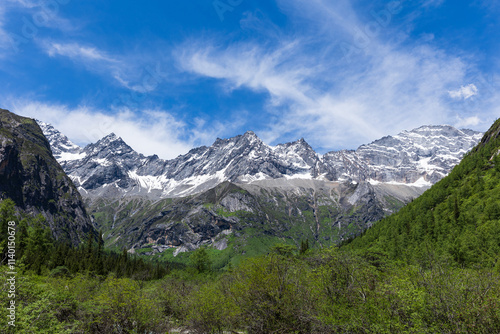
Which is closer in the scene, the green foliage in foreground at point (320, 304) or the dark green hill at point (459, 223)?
the green foliage in foreground at point (320, 304)

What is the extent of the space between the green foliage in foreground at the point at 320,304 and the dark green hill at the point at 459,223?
1597 inches

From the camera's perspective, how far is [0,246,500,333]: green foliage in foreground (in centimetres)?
1994

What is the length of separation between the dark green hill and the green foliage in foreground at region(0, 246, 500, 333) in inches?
1597

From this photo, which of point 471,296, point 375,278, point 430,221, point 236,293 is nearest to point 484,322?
point 471,296

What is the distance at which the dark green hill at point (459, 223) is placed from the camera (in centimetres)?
7744

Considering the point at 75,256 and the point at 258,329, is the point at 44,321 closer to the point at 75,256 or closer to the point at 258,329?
the point at 258,329

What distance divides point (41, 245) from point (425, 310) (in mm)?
155927

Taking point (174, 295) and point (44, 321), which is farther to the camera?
point (174, 295)

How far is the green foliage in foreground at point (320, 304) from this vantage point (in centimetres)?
1994

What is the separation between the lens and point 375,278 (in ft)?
108

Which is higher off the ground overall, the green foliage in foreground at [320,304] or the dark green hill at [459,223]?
the dark green hill at [459,223]

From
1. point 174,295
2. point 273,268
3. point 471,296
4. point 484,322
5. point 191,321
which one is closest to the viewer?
point 484,322

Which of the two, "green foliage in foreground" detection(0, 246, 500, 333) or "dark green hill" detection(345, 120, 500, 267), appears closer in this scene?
"green foliage in foreground" detection(0, 246, 500, 333)

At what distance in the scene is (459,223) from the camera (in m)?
102
